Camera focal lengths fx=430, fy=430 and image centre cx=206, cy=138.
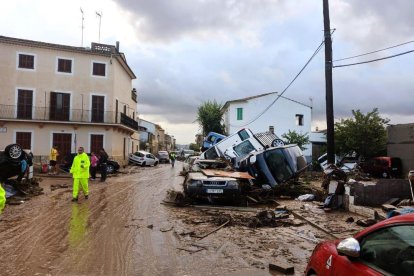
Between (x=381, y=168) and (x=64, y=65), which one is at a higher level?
(x=64, y=65)

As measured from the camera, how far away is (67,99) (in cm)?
3900

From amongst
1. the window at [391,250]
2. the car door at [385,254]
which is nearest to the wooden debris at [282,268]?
the car door at [385,254]

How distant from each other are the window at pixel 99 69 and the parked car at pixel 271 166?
1080 inches

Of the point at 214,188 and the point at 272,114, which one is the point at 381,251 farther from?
the point at 272,114

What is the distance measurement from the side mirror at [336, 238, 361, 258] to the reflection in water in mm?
5317

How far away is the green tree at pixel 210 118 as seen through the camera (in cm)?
5472

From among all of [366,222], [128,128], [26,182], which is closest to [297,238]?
[366,222]

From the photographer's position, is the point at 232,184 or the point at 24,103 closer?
the point at 232,184

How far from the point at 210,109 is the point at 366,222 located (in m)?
46.2

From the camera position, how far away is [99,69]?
40281 millimetres

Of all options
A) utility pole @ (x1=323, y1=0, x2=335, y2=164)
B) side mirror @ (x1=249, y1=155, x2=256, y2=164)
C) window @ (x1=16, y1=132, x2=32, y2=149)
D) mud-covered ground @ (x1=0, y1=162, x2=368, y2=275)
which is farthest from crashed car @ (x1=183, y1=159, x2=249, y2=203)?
window @ (x1=16, y1=132, x2=32, y2=149)

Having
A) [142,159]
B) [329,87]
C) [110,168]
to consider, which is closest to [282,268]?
[329,87]

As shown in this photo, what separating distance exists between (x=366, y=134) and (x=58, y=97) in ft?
91.9

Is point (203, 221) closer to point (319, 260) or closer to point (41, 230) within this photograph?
point (41, 230)
